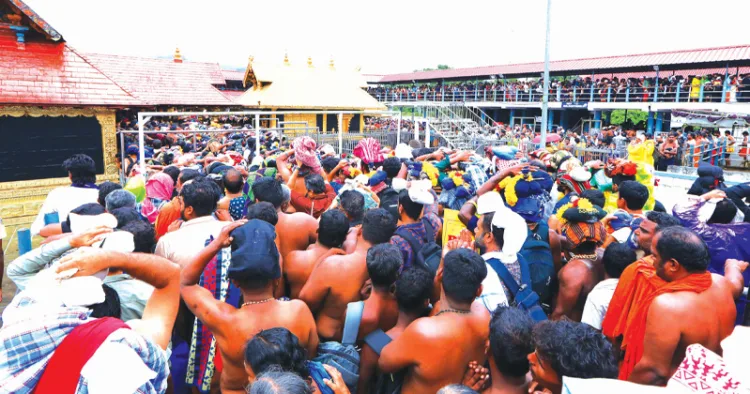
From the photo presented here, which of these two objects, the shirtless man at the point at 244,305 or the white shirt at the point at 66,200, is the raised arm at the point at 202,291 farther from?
the white shirt at the point at 66,200

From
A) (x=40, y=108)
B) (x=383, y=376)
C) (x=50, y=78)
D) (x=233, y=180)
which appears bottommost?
(x=383, y=376)

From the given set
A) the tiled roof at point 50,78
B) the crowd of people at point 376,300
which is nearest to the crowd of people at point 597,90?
the crowd of people at point 376,300

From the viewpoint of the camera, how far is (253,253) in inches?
98.9

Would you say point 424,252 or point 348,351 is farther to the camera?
point 424,252

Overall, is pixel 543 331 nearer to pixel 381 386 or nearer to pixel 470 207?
pixel 381 386

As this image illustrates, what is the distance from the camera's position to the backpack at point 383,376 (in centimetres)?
267

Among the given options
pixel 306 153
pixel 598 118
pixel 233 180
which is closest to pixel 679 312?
pixel 233 180

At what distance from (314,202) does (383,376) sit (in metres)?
2.70

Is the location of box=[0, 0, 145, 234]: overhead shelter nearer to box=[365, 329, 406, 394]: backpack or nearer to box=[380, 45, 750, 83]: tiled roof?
box=[365, 329, 406, 394]: backpack

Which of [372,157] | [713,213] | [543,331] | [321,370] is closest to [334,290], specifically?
[321,370]

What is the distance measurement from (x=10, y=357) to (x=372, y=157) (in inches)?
218

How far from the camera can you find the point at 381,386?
275 centimetres

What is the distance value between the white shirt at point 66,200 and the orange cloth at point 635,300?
4.62 metres

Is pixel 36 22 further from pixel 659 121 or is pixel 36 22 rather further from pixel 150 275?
pixel 659 121
